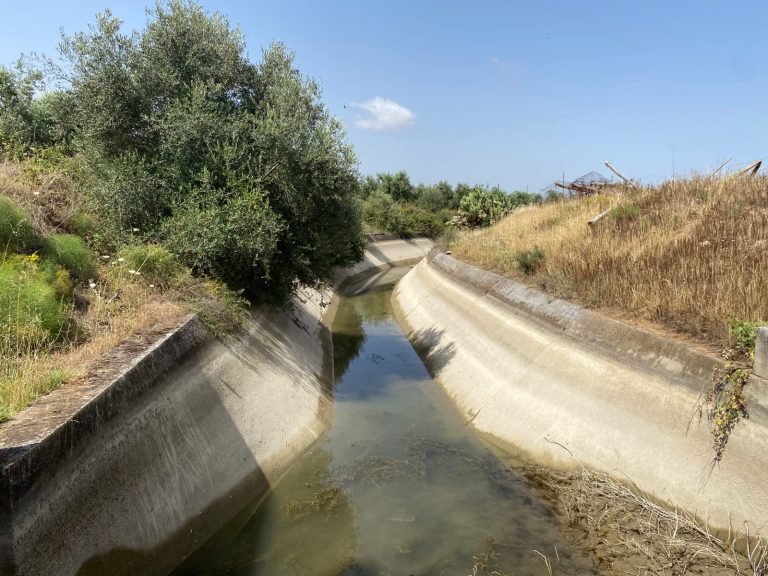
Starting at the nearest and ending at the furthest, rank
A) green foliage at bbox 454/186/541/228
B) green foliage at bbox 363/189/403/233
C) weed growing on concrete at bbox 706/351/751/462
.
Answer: weed growing on concrete at bbox 706/351/751/462 → green foliage at bbox 454/186/541/228 → green foliage at bbox 363/189/403/233

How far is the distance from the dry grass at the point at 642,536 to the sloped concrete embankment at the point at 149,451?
5.53m

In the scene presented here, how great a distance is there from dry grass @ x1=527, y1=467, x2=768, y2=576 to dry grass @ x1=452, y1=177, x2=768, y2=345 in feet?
10.3

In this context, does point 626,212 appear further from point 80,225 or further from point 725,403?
point 80,225

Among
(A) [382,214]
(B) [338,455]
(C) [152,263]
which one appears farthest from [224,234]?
(A) [382,214]

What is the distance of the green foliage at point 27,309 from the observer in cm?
731

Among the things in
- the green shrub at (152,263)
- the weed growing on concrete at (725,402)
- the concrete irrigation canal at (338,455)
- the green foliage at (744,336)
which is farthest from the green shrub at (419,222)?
the weed growing on concrete at (725,402)

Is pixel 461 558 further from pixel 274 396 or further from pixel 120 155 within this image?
pixel 120 155

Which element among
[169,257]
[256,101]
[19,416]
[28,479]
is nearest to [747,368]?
[28,479]

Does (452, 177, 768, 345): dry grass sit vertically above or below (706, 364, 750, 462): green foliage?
above

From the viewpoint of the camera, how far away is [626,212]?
Answer: 16828mm

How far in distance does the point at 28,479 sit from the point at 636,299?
11.0m

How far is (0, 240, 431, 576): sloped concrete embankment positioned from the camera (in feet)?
16.7

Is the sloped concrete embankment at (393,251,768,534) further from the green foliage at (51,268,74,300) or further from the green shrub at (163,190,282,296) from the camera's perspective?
the green foliage at (51,268,74,300)

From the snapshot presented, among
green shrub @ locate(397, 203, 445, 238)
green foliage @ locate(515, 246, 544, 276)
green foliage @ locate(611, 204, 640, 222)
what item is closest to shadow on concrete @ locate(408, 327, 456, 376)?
green foliage @ locate(515, 246, 544, 276)
